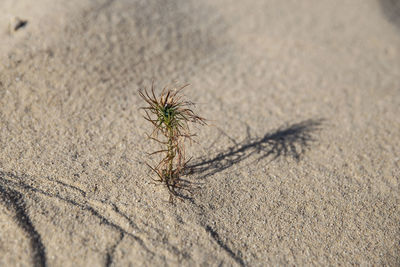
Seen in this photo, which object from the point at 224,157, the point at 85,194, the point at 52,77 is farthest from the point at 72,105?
the point at 224,157

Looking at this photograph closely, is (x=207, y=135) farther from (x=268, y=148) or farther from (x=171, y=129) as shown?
(x=171, y=129)

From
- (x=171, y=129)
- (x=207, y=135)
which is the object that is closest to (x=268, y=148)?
(x=207, y=135)

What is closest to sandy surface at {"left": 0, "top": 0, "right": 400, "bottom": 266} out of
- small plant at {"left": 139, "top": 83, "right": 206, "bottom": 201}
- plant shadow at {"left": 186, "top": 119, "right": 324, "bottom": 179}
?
plant shadow at {"left": 186, "top": 119, "right": 324, "bottom": 179}

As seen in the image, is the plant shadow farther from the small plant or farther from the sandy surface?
the small plant

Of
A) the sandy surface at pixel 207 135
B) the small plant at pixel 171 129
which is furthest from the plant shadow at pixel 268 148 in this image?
the small plant at pixel 171 129

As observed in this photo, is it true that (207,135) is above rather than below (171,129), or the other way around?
above

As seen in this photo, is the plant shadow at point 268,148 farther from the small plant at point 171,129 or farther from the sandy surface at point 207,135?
the small plant at point 171,129

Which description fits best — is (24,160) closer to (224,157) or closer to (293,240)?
(224,157)
